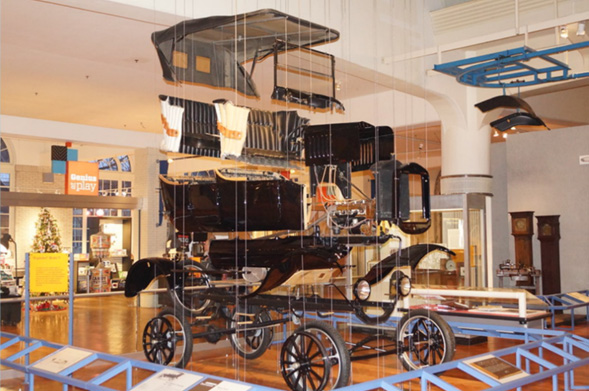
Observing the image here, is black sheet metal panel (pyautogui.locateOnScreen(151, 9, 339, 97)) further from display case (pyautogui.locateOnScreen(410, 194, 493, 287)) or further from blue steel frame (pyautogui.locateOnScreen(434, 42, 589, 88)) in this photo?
display case (pyautogui.locateOnScreen(410, 194, 493, 287))

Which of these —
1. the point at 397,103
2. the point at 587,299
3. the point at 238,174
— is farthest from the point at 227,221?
the point at 587,299

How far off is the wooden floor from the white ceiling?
340 cm

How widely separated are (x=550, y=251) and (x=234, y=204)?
8576 mm

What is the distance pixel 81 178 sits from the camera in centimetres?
1504

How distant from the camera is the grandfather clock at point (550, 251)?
1329 cm

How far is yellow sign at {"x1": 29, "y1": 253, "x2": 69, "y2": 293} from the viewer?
22.3 feet

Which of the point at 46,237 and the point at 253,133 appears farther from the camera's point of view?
the point at 46,237

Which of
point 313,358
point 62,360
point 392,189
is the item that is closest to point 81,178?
point 392,189

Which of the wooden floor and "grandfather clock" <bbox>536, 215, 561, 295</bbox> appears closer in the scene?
the wooden floor

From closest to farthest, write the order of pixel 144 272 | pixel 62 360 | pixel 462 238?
1. pixel 62 360
2. pixel 144 272
3. pixel 462 238

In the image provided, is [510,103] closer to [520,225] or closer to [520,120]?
[520,120]

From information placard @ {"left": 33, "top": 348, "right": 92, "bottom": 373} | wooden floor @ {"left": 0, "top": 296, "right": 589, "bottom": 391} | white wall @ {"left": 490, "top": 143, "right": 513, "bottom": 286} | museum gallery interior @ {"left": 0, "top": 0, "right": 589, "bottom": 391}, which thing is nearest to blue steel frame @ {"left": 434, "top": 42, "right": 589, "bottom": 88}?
museum gallery interior @ {"left": 0, "top": 0, "right": 589, "bottom": 391}

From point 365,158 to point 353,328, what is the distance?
11.3 ft

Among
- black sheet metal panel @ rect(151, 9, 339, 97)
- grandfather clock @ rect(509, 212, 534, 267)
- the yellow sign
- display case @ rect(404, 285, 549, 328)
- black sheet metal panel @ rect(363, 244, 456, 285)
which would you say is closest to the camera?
black sheet metal panel @ rect(151, 9, 339, 97)
